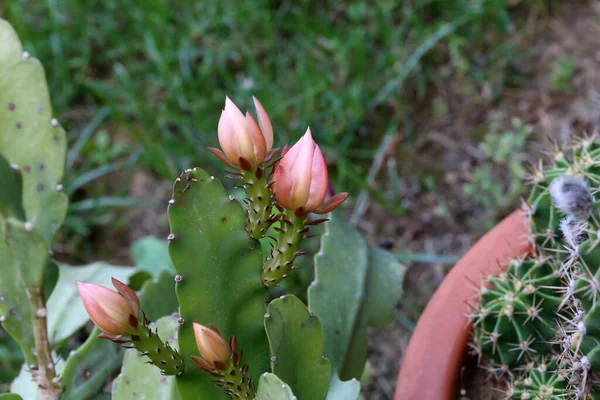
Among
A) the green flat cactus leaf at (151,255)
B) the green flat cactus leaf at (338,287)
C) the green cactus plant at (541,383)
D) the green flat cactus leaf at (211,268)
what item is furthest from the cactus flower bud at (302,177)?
the green flat cactus leaf at (151,255)

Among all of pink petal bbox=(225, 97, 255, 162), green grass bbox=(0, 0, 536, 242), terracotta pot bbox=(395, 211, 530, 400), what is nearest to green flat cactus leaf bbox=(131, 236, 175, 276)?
green grass bbox=(0, 0, 536, 242)

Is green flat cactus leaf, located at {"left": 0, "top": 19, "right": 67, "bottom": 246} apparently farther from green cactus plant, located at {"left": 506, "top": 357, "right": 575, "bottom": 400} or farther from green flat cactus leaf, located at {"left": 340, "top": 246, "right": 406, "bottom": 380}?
green cactus plant, located at {"left": 506, "top": 357, "right": 575, "bottom": 400}

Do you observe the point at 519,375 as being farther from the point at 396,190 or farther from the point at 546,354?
the point at 396,190

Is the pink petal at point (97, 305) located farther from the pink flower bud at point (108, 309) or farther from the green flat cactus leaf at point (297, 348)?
the green flat cactus leaf at point (297, 348)

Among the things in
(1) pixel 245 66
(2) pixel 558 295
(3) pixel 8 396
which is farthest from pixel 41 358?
(1) pixel 245 66

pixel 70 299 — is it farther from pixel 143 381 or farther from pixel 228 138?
pixel 228 138

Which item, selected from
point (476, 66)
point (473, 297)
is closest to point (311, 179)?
point (473, 297)
